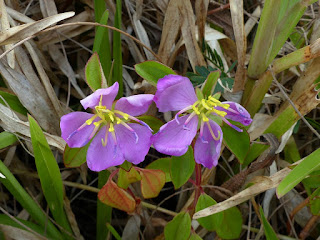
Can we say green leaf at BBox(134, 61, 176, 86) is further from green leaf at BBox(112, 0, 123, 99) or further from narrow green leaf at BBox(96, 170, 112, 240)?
narrow green leaf at BBox(96, 170, 112, 240)

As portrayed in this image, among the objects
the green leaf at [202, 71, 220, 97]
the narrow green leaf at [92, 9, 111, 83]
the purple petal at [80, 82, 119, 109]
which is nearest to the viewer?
the purple petal at [80, 82, 119, 109]

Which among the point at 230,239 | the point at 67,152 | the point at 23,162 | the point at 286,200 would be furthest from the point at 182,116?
the point at 23,162

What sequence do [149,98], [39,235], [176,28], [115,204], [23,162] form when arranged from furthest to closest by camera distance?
[23,162] < [176,28] < [39,235] < [115,204] < [149,98]

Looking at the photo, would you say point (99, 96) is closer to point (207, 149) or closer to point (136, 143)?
point (136, 143)

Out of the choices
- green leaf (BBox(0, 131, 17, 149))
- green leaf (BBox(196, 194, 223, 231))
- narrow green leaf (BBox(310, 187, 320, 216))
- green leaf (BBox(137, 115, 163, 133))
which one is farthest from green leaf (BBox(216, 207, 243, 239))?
green leaf (BBox(0, 131, 17, 149))

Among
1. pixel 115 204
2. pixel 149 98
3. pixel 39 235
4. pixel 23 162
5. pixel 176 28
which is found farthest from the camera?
pixel 23 162

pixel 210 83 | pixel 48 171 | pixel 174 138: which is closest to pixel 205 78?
pixel 210 83

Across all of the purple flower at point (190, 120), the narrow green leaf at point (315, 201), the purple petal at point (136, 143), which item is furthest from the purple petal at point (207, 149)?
the narrow green leaf at point (315, 201)

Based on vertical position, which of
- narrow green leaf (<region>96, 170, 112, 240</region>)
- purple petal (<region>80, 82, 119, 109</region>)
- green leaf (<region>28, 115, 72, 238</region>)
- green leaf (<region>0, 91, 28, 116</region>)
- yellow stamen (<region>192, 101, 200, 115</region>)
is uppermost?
purple petal (<region>80, 82, 119, 109</region>)

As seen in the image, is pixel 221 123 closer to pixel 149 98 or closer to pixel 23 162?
pixel 149 98
